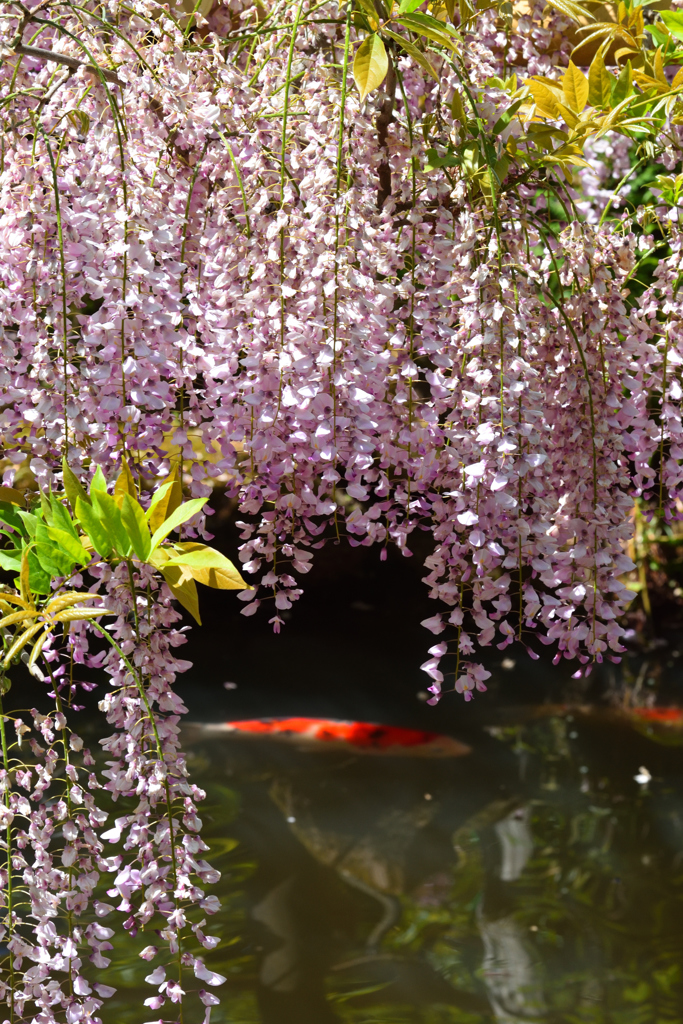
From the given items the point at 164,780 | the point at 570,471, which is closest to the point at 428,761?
the point at 570,471

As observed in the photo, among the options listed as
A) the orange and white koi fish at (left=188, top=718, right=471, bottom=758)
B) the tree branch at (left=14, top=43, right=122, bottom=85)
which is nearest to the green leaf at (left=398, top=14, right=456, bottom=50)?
the tree branch at (left=14, top=43, right=122, bottom=85)

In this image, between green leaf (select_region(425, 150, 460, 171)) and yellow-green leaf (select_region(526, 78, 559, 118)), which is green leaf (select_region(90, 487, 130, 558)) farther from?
yellow-green leaf (select_region(526, 78, 559, 118))

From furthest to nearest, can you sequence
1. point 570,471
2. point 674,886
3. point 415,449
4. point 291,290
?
point 674,886, point 570,471, point 415,449, point 291,290

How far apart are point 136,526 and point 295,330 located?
0.31 meters

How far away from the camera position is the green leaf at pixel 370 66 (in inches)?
40.0

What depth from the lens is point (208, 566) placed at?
987 mm

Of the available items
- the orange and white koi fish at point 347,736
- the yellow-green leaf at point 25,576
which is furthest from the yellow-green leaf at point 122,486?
the orange and white koi fish at point 347,736

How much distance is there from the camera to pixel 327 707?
446 cm

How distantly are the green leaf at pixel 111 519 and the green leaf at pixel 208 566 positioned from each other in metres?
0.05

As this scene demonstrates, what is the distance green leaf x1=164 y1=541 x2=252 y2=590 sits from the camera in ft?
3.25

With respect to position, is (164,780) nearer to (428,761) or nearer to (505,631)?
(505,631)

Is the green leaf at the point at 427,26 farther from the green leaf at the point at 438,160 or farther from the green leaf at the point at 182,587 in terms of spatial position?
the green leaf at the point at 182,587

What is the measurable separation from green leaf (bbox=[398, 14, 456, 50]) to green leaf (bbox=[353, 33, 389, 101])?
0.05 metres

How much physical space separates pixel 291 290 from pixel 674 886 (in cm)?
261
